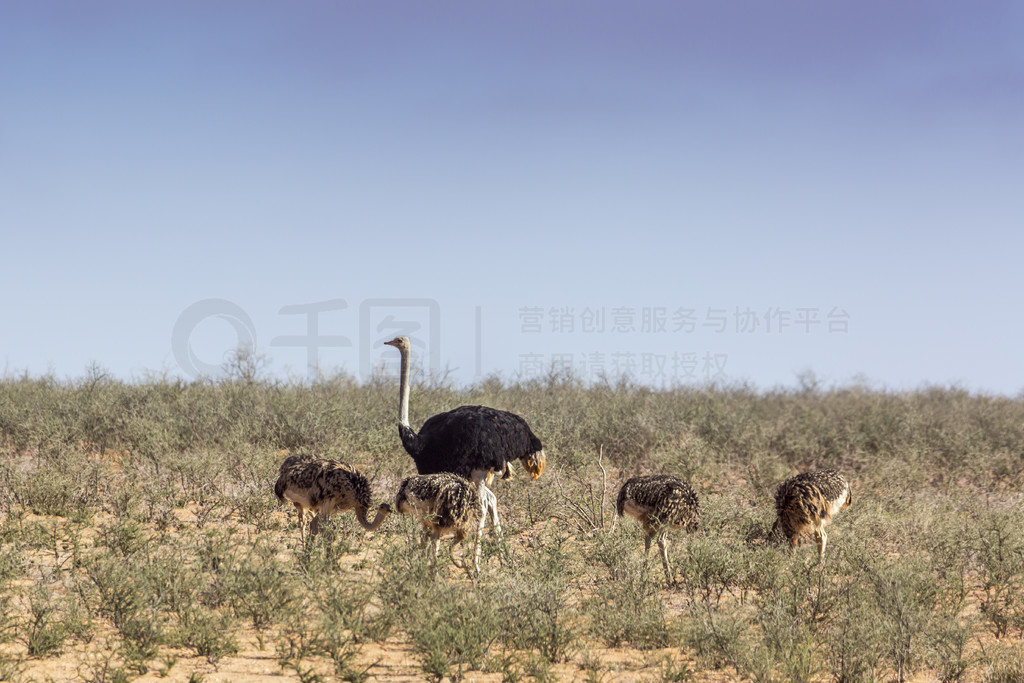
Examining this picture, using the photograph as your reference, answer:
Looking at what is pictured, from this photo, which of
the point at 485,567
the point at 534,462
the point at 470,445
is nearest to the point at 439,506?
the point at 485,567

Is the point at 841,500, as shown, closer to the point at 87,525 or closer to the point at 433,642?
the point at 433,642

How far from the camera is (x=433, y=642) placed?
495 cm

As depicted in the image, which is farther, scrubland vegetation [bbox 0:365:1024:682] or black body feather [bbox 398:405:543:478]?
black body feather [bbox 398:405:543:478]

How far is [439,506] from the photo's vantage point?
21.8ft

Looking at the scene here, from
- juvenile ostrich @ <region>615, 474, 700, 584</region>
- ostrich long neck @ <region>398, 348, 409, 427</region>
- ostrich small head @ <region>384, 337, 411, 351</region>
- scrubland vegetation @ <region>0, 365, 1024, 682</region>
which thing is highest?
ostrich small head @ <region>384, 337, 411, 351</region>

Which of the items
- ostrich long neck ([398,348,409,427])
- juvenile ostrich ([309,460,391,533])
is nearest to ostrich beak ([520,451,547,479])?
ostrich long neck ([398,348,409,427])

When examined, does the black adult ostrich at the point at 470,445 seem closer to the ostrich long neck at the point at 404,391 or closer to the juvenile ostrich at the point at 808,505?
the ostrich long neck at the point at 404,391

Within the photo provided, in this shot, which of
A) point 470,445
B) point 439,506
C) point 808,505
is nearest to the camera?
point 439,506

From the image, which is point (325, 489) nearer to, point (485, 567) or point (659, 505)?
point (485, 567)

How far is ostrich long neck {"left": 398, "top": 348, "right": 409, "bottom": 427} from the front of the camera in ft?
28.0

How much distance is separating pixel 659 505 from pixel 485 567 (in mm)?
1465

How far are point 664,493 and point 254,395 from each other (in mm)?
8010

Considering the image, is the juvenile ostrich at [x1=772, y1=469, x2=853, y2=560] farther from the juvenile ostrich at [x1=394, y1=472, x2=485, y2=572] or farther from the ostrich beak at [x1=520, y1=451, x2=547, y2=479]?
the juvenile ostrich at [x1=394, y1=472, x2=485, y2=572]

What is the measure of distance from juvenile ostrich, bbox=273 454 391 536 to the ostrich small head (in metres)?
2.02
